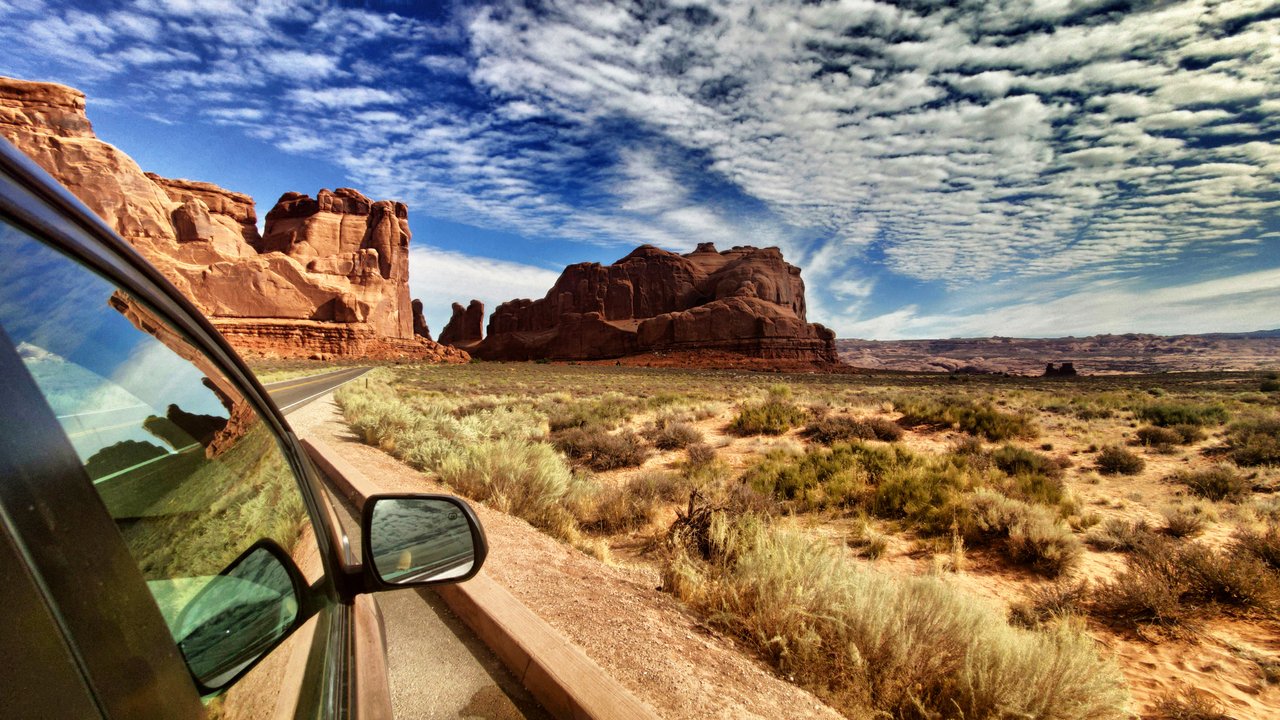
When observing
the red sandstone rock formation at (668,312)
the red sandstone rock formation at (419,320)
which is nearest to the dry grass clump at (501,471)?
the red sandstone rock formation at (668,312)

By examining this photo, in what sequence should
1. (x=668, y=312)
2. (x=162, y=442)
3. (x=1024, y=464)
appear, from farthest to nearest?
(x=668, y=312) → (x=1024, y=464) → (x=162, y=442)

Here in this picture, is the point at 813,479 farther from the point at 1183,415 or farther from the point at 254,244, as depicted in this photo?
the point at 254,244

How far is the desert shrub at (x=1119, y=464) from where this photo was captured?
8469 millimetres

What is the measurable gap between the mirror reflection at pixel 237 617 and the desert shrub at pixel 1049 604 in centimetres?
469

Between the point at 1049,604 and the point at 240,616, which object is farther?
the point at 1049,604

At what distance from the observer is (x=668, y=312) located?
99125 millimetres

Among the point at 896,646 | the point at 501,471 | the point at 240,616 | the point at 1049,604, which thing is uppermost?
the point at 240,616

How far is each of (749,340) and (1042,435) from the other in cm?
7353

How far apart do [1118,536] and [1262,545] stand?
98cm

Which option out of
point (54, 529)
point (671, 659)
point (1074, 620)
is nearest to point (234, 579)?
point (54, 529)

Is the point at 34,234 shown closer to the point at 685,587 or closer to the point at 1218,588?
the point at 685,587

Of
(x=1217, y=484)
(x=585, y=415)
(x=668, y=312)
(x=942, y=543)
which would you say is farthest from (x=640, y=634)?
(x=668, y=312)

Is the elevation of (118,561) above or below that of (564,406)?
above

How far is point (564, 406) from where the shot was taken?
15.4 m
